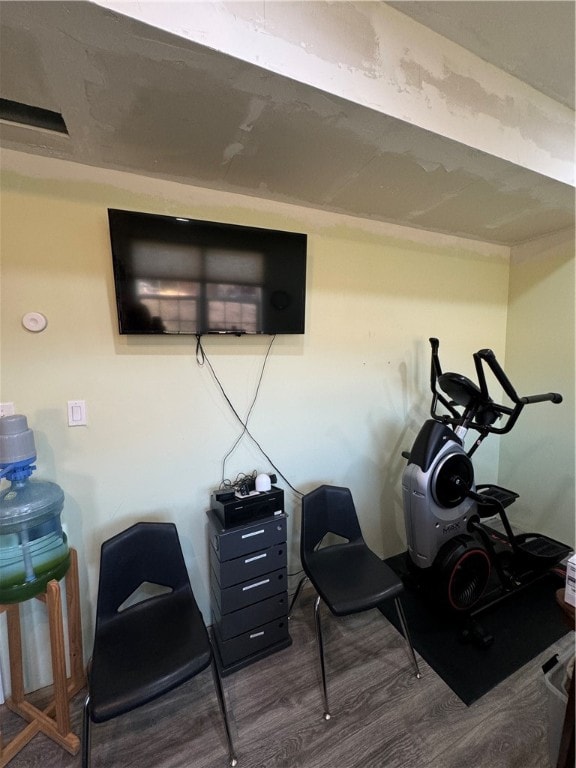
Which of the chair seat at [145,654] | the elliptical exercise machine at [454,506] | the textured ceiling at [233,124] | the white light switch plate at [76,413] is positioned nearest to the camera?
the textured ceiling at [233,124]

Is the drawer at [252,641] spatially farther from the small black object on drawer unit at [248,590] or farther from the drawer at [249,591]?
the drawer at [249,591]

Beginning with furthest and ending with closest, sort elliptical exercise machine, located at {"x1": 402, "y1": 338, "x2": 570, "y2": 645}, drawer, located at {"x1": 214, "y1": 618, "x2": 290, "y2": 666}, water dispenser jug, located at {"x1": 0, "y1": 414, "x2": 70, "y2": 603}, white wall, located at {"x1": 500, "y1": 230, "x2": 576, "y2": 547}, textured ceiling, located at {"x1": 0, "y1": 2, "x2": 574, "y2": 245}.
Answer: white wall, located at {"x1": 500, "y1": 230, "x2": 576, "y2": 547}
elliptical exercise machine, located at {"x1": 402, "y1": 338, "x2": 570, "y2": 645}
drawer, located at {"x1": 214, "y1": 618, "x2": 290, "y2": 666}
water dispenser jug, located at {"x1": 0, "y1": 414, "x2": 70, "y2": 603}
textured ceiling, located at {"x1": 0, "y1": 2, "x2": 574, "y2": 245}

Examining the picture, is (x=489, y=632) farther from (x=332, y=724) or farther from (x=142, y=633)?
(x=142, y=633)

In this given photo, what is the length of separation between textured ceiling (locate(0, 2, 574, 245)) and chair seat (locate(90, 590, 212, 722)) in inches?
75.9

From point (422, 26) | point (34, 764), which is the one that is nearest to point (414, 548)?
point (34, 764)

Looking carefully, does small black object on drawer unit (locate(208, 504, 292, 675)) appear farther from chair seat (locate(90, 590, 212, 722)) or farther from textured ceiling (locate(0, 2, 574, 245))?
textured ceiling (locate(0, 2, 574, 245))

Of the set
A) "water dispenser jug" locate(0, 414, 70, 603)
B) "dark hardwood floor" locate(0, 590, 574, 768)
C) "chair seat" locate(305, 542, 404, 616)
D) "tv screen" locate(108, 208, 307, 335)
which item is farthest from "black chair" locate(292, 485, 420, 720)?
"water dispenser jug" locate(0, 414, 70, 603)

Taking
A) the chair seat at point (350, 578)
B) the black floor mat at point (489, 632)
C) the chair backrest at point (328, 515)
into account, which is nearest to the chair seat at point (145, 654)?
the chair seat at point (350, 578)

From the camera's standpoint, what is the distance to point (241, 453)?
1.84 m

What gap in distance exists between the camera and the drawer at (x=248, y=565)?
1544 mm

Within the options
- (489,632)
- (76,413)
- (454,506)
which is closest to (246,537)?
(76,413)

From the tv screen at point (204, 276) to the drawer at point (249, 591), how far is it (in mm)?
1250

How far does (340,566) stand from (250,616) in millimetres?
509

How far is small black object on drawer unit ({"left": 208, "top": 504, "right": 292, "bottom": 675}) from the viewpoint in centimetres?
155
